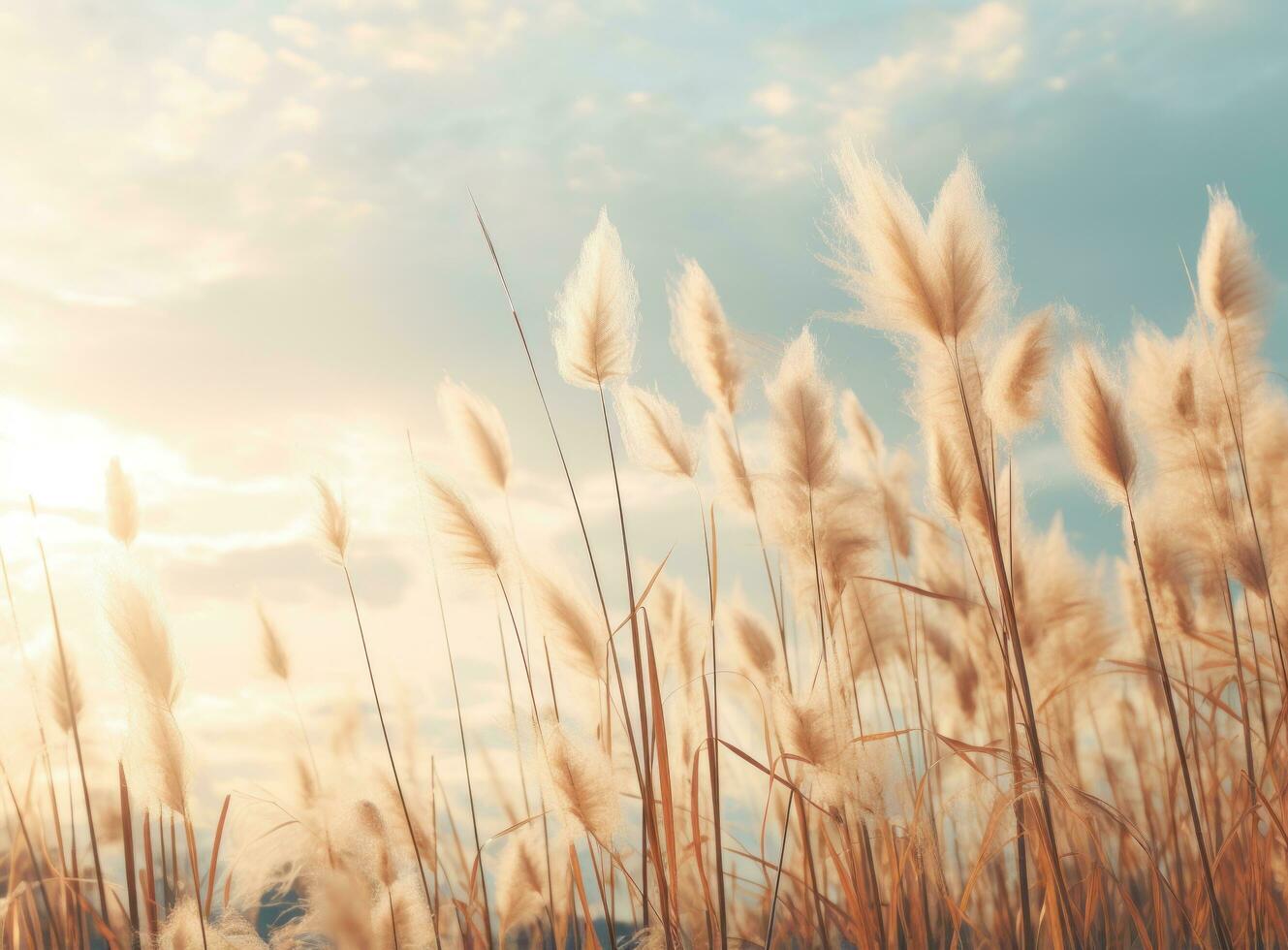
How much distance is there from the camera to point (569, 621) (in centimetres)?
→ 162

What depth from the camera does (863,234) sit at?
1540mm

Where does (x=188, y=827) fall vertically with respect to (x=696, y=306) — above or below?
below

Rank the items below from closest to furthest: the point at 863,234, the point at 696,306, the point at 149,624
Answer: the point at 149,624 < the point at 863,234 < the point at 696,306

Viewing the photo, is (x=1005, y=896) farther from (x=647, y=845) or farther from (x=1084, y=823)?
(x=647, y=845)

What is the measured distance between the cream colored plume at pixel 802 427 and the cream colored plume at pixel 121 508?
1.31 meters

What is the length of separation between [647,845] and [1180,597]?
1517mm

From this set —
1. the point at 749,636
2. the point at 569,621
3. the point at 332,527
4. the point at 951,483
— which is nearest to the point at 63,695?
the point at 332,527

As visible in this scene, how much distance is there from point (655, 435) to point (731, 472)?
20 cm

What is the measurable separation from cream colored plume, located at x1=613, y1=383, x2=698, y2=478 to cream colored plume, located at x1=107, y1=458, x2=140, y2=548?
1021 mm

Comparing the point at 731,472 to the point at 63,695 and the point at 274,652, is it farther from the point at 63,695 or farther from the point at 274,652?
the point at 63,695

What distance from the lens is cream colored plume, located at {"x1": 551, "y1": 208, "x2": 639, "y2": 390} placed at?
1836 mm

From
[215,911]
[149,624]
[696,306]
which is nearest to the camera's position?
[149,624]

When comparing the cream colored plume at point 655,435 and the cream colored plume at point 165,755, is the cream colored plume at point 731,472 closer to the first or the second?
the cream colored plume at point 655,435

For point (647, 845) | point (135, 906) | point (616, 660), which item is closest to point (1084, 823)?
point (647, 845)
